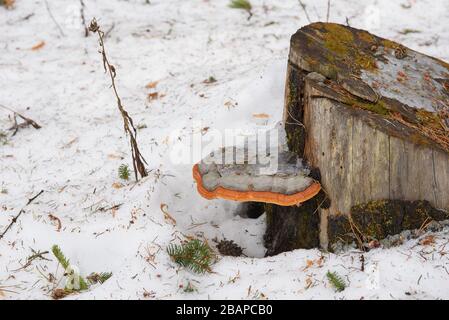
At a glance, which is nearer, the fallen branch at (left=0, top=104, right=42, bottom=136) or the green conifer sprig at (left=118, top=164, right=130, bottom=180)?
the green conifer sprig at (left=118, top=164, right=130, bottom=180)

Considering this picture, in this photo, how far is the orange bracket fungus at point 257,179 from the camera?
137 inches

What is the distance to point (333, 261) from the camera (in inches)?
140

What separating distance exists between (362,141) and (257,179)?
0.80 m

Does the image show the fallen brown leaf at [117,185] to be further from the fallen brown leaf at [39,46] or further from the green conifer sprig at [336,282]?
the fallen brown leaf at [39,46]

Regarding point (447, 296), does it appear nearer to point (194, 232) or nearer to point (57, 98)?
point (194, 232)

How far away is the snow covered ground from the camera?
349 cm

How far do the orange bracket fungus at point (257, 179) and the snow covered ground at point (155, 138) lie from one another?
0.55 meters

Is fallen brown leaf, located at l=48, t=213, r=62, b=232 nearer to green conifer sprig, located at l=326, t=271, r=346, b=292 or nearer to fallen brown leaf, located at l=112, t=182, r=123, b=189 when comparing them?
fallen brown leaf, located at l=112, t=182, r=123, b=189

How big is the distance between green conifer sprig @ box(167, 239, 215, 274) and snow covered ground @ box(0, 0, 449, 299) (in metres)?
0.07

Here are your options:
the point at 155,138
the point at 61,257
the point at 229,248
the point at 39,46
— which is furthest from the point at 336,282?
the point at 39,46

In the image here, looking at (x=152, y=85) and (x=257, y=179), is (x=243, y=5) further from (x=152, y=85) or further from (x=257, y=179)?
(x=257, y=179)

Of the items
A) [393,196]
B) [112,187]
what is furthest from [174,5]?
[393,196]

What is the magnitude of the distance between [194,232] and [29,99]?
3.58 meters

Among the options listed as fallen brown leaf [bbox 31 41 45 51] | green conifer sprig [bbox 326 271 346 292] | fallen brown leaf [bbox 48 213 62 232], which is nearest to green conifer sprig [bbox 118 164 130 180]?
fallen brown leaf [bbox 48 213 62 232]
